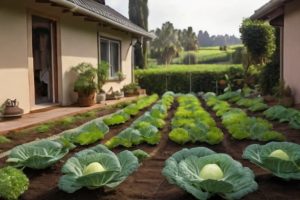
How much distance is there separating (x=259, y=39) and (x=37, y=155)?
12089mm

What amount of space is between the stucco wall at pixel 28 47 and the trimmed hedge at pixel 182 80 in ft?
25.3

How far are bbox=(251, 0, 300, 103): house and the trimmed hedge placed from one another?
24.7 feet

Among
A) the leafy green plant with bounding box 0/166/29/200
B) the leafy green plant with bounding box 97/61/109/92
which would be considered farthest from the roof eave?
the leafy green plant with bounding box 0/166/29/200

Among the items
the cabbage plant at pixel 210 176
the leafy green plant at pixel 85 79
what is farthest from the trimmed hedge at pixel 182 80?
the cabbage plant at pixel 210 176

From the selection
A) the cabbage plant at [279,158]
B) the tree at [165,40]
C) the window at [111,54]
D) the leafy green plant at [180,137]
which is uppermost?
the tree at [165,40]

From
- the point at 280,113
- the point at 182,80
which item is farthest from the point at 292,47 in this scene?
the point at 182,80

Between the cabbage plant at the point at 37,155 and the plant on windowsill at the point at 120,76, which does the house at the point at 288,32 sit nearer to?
the plant on windowsill at the point at 120,76

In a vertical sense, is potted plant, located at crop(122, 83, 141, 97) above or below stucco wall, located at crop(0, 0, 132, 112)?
below

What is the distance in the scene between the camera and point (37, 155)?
3.31 metres

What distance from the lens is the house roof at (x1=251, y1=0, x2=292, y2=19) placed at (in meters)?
8.41

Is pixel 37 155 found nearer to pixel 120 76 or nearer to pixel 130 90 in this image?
pixel 120 76

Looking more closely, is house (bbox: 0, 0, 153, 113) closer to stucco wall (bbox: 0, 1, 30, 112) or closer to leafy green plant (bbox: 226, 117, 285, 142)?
stucco wall (bbox: 0, 1, 30, 112)

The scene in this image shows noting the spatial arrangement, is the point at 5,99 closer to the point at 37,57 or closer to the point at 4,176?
the point at 37,57

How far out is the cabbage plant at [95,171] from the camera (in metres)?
2.78
